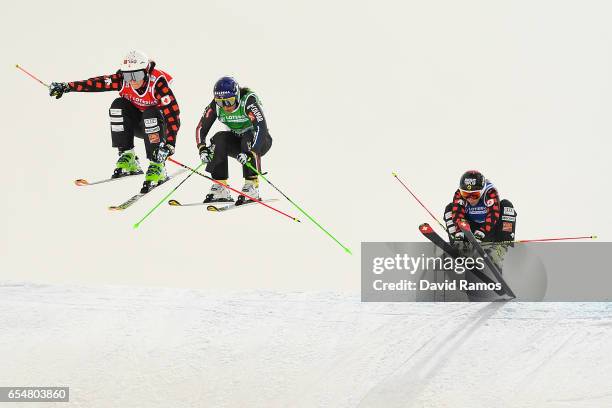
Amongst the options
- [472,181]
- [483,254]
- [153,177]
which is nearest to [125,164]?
[153,177]

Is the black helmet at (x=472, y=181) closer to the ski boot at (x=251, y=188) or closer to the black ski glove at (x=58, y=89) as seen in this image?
the ski boot at (x=251, y=188)

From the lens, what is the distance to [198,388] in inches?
487

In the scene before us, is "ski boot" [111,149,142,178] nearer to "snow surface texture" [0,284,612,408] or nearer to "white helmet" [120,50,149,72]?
"white helmet" [120,50,149,72]

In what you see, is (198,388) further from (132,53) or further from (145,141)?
(132,53)

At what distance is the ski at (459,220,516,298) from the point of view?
14.0 m

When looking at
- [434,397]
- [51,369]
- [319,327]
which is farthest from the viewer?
[319,327]

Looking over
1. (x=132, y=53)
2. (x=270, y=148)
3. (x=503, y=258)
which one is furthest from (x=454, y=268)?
(x=132, y=53)

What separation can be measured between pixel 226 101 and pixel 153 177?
154cm

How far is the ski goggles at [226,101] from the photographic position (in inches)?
564

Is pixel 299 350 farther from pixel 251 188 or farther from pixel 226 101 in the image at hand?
pixel 226 101

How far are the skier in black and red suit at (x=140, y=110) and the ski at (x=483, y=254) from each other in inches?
173

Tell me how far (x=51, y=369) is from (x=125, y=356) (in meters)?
0.97

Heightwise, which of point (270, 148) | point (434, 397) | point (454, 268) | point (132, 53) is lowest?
point (434, 397)

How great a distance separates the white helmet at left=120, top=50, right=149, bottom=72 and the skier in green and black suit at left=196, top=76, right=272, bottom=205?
1.13m
